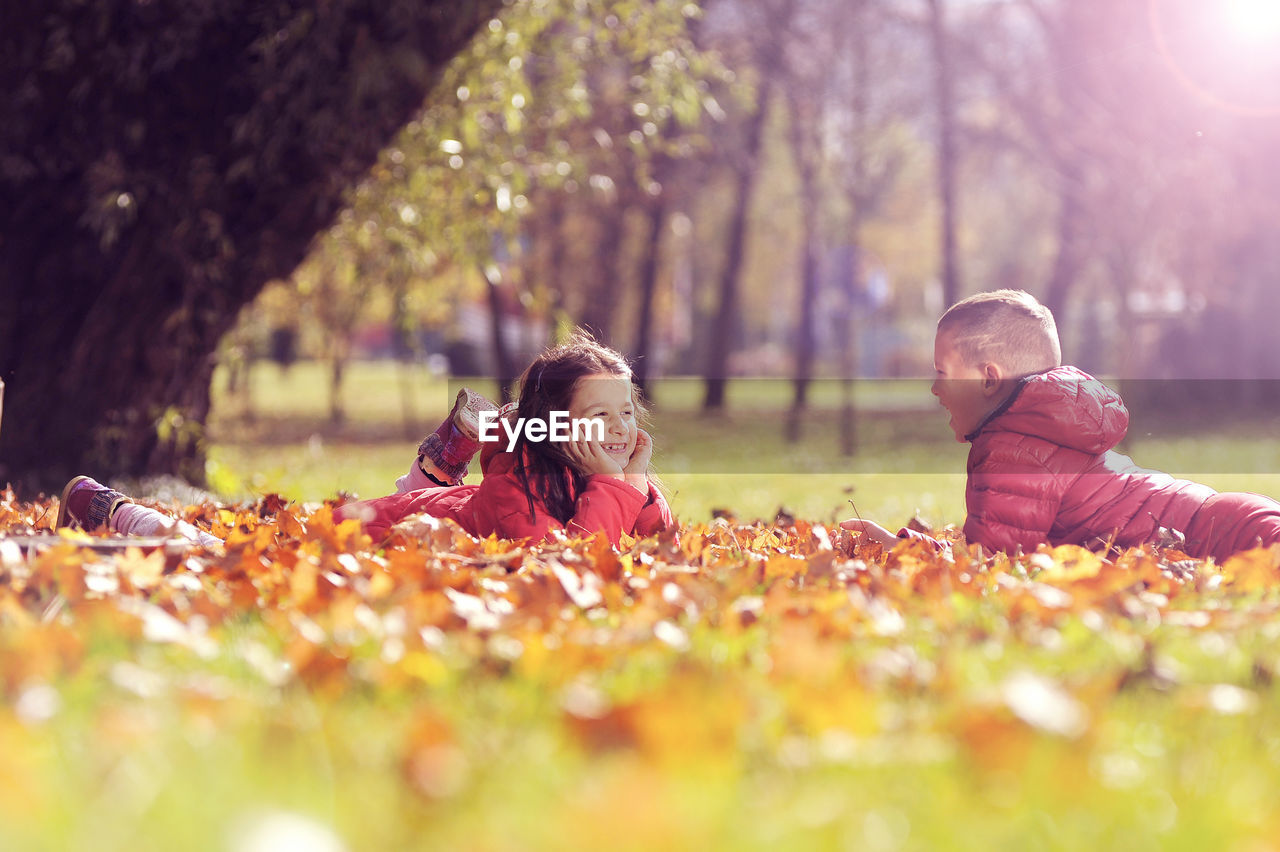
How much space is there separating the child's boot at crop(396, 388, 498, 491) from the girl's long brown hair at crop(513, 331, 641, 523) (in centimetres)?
27

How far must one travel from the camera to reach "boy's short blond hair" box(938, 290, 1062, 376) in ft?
12.9

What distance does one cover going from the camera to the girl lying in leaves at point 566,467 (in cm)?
387

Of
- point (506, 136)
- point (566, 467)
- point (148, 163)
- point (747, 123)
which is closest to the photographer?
point (566, 467)

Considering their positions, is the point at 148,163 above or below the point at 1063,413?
above

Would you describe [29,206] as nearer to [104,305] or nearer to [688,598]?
[104,305]

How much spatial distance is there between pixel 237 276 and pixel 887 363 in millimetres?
41934

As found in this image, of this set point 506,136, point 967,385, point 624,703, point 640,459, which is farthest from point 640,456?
point 506,136

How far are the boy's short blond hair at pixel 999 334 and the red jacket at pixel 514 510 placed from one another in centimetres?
116

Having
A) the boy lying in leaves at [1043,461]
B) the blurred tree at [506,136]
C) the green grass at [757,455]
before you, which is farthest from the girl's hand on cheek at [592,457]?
the blurred tree at [506,136]

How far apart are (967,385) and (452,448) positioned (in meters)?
1.91

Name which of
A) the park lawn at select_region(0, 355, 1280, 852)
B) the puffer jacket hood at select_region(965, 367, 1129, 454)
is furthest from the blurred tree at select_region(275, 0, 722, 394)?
the park lawn at select_region(0, 355, 1280, 852)

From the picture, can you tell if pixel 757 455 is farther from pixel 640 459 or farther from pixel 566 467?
pixel 566 467

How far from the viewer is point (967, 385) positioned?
156 inches

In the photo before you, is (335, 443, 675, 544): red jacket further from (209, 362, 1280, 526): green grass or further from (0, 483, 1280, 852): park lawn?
(0, 483, 1280, 852): park lawn
